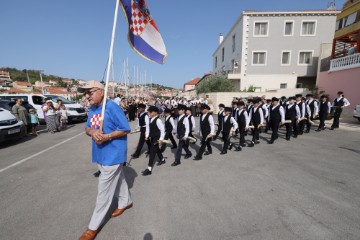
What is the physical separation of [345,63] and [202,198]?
15.3m

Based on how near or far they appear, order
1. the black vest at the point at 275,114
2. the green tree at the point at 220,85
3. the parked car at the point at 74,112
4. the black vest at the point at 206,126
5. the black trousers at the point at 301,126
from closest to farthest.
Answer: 1. the black vest at the point at 206,126
2. the black vest at the point at 275,114
3. the black trousers at the point at 301,126
4. the parked car at the point at 74,112
5. the green tree at the point at 220,85

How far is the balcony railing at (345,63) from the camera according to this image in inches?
451

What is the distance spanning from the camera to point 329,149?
594 cm

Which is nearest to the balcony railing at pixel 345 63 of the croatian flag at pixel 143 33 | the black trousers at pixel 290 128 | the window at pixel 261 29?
the black trousers at pixel 290 128

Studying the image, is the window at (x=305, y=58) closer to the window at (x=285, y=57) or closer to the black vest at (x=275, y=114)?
the window at (x=285, y=57)

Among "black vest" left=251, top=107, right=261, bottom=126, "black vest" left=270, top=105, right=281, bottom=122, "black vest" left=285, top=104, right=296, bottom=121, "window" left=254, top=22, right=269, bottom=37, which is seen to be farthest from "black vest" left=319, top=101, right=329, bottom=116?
"window" left=254, top=22, right=269, bottom=37

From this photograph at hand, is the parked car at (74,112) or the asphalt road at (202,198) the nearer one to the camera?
the asphalt road at (202,198)

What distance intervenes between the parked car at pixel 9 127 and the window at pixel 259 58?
21.4m

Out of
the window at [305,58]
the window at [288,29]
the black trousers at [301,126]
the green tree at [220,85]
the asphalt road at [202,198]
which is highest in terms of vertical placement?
the window at [288,29]

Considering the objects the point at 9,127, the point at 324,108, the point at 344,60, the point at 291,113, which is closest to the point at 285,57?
the point at 344,60

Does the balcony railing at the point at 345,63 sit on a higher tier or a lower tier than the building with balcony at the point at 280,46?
lower

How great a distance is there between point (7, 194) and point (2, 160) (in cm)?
267

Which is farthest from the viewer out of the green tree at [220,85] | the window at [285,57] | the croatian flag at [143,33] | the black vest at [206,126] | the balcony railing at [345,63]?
the green tree at [220,85]

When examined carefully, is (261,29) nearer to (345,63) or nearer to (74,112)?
(345,63)
